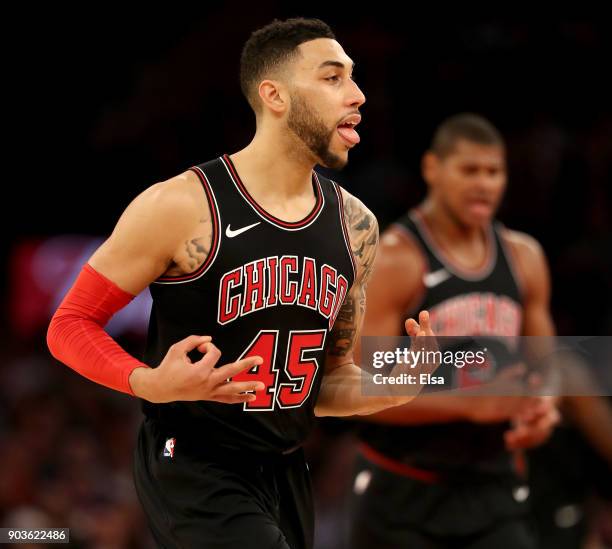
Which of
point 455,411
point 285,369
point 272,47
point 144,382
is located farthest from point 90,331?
point 455,411

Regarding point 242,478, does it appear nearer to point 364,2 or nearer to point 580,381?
point 580,381

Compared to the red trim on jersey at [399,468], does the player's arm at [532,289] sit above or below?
above

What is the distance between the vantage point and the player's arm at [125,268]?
3.33 meters

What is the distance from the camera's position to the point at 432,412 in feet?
A: 16.7

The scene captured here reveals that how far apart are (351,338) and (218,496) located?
2.57 feet

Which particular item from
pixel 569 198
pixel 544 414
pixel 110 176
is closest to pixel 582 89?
pixel 569 198

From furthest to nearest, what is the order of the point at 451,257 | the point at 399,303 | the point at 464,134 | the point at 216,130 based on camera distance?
the point at 216,130
the point at 464,134
the point at 451,257
the point at 399,303

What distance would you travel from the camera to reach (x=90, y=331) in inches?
133

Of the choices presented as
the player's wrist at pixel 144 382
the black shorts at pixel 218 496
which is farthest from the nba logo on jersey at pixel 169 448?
the player's wrist at pixel 144 382

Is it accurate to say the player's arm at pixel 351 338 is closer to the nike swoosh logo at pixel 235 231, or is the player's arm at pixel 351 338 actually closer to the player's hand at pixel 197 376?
the nike swoosh logo at pixel 235 231

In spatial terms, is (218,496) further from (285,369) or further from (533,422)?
(533,422)

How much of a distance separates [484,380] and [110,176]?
533 cm

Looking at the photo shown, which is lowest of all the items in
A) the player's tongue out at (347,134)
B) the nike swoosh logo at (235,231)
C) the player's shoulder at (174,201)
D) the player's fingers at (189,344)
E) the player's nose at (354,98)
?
the player's fingers at (189,344)

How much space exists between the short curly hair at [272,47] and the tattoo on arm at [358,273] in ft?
1.62
